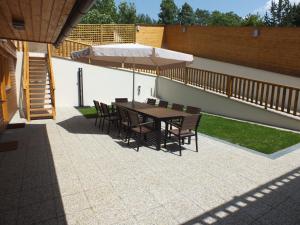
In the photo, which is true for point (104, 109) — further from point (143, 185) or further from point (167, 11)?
point (167, 11)

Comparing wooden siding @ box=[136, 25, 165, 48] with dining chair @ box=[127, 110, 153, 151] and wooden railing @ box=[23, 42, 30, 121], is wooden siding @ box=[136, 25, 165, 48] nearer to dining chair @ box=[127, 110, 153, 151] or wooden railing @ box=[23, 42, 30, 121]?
wooden railing @ box=[23, 42, 30, 121]

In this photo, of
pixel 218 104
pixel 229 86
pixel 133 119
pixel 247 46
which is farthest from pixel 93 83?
pixel 247 46

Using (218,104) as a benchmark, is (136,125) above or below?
below

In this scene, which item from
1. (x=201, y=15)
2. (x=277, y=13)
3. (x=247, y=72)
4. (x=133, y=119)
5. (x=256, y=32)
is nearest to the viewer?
(x=133, y=119)

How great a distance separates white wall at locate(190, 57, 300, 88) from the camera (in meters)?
11.1

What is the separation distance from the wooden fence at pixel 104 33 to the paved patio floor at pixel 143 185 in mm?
11510

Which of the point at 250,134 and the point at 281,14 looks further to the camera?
the point at 281,14

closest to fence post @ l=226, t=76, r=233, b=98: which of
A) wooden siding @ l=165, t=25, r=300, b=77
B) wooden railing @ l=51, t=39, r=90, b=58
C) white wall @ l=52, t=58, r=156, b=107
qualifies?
wooden siding @ l=165, t=25, r=300, b=77

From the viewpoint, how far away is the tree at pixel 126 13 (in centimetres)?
3975

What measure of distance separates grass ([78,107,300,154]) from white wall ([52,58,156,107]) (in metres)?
5.70

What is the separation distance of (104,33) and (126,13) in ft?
83.7

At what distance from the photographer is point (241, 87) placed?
1061 cm

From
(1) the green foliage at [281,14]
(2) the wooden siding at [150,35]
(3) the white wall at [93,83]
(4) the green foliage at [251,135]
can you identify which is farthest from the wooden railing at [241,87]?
(1) the green foliage at [281,14]

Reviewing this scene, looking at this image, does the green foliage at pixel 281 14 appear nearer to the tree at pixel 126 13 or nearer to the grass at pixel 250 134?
the tree at pixel 126 13
